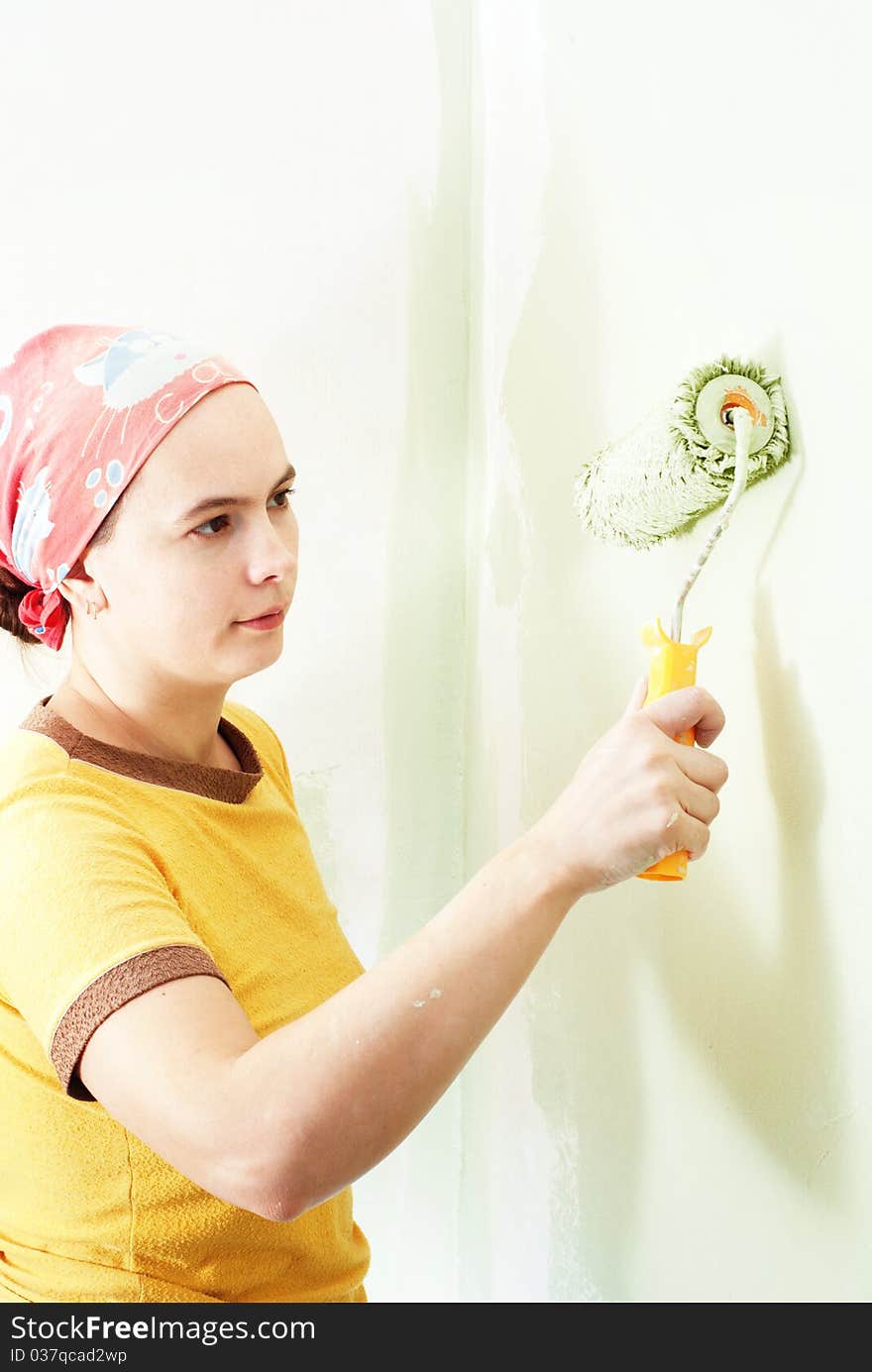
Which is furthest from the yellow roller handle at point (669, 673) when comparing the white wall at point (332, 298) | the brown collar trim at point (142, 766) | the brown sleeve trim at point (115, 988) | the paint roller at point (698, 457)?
the white wall at point (332, 298)

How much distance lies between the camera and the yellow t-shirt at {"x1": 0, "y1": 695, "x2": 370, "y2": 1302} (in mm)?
689

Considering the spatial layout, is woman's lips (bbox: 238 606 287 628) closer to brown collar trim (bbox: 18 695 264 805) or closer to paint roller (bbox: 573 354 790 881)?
brown collar trim (bbox: 18 695 264 805)

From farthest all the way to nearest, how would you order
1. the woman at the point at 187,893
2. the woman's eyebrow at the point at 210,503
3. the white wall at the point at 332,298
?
the white wall at the point at 332,298
the woman's eyebrow at the point at 210,503
the woman at the point at 187,893

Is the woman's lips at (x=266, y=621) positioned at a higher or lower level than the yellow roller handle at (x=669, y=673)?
higher

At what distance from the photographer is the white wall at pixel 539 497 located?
67 cm

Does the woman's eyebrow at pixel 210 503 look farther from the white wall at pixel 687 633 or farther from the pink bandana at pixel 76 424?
the white wall at pixel 687 633

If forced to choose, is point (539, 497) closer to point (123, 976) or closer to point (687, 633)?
point (687, 633)

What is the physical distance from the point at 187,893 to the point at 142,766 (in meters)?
0.11

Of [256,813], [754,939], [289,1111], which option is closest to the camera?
[289,1111]

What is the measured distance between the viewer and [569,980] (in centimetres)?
109

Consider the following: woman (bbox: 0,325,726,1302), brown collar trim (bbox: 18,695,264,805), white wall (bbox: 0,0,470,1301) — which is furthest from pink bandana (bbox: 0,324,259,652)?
white wall (bbox: 0,0,470,1301)

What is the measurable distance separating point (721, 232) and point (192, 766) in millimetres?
550

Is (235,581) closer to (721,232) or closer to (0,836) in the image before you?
(0,836)
